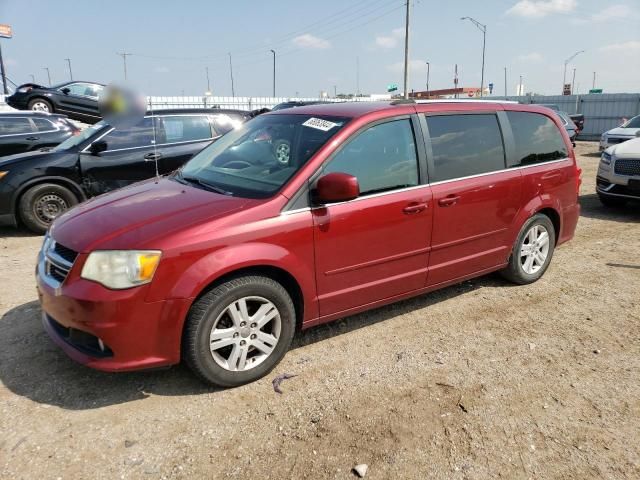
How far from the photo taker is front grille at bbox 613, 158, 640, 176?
7.60m

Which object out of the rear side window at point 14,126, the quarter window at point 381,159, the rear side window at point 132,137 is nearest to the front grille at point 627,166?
the quarter window at point 381,159

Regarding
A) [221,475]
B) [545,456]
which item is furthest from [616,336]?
[221,475]

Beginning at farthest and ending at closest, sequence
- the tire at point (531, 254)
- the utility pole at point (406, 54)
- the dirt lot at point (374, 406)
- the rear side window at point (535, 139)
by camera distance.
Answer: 1. the utility pole at point (406, 54)
2. the tire at point (531, 254)
3. the rear side window at point (535, 139)
4. the dirt lot at point (374, 406)

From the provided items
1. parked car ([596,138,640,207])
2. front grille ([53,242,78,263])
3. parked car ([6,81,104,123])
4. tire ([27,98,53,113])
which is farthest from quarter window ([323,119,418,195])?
tire ([27,98,53,113])

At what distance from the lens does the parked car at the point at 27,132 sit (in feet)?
30.2

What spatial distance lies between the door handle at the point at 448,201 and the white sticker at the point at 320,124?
104 cm

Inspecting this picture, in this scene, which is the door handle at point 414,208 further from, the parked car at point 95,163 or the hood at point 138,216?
the parked car at point 95,163

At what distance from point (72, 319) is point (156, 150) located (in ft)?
15.7

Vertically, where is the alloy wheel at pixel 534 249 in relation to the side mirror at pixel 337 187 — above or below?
below

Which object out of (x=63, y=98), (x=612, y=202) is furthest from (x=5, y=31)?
(x=612, y=202)

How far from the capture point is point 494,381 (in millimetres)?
3182

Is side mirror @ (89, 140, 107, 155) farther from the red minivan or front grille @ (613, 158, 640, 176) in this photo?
front grille @ (613, 158, 640, 176)

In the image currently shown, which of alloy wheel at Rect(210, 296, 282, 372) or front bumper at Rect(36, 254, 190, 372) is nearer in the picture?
front bumper at Rect(36, 254, 190, 372)

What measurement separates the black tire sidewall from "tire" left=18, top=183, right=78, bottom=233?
19.1 feet
